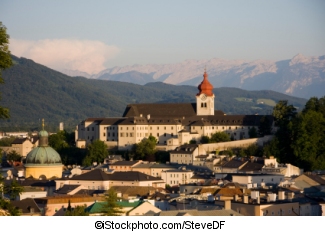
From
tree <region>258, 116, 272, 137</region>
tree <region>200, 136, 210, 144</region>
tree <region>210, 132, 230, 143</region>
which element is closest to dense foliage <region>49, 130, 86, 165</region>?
tree <region>200, 136, 210, 144</region>

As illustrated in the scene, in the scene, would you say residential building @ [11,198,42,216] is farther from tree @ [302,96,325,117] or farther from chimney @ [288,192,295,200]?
tree @ [302,96,325,117]

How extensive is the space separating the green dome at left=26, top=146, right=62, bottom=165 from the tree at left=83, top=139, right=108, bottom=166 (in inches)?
295

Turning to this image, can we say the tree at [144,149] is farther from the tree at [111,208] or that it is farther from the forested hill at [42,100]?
the forested hill at [42,100]

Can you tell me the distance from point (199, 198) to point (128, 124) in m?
37.5

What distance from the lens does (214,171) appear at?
69.9 m

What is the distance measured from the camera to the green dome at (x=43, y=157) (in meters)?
68.9

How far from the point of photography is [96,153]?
7844 centimetres

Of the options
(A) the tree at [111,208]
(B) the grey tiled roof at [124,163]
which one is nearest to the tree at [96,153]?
(B) the grey tiled roof at [124,163]

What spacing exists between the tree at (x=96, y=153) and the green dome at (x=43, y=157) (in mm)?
7500

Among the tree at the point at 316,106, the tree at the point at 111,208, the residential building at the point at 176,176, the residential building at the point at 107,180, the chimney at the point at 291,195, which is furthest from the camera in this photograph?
the tree at the point at 316,106

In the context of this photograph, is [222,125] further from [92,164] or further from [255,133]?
[92,164]

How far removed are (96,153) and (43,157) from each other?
949 centimetres

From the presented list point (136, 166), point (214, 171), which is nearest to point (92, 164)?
point (136, 166)
